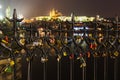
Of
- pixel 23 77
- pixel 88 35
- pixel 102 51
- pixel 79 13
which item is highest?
pixel 79 13

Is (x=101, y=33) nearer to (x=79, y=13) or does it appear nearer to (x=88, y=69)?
(x=88, y=69)

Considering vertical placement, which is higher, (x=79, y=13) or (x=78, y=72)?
(x=79, y=13)

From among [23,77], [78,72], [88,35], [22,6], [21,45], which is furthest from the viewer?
[22,6]

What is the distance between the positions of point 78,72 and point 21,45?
1.57 m

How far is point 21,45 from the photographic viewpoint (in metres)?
1.82

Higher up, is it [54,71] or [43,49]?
[43,49]

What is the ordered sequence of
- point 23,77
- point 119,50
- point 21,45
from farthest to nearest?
point 23,77 → point 119,50 → point 21,45

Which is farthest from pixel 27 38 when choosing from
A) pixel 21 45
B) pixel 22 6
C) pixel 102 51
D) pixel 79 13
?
pixel 22 6

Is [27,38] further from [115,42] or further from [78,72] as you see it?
[78,72]

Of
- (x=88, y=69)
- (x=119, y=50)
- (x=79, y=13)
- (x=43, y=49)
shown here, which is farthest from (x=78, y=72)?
(x=79, y=13)

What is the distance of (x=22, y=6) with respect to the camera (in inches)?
562

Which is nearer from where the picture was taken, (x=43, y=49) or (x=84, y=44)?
(x=43, y=49)

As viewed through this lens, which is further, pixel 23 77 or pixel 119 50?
pixel 23 77

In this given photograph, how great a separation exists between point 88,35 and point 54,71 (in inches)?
48.2
